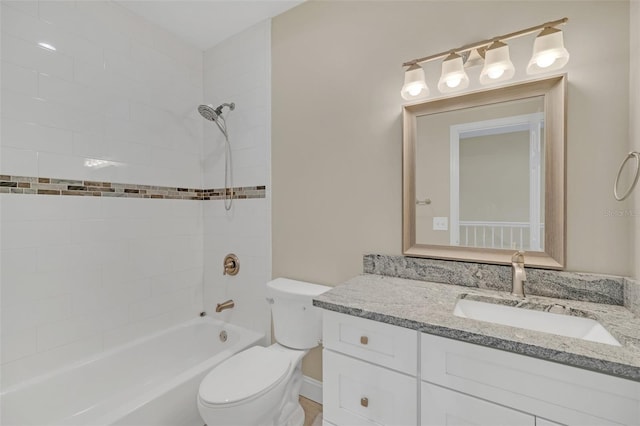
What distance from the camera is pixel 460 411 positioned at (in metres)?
0.85

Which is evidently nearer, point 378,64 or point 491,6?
point 491,6

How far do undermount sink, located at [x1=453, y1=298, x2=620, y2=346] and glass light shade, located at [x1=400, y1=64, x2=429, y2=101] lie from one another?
98 cm

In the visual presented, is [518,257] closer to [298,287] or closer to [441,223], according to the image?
[441,223]

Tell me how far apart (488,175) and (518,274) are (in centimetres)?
46

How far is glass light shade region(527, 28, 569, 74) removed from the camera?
A: 1.05 m

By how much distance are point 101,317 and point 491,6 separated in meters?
2.71

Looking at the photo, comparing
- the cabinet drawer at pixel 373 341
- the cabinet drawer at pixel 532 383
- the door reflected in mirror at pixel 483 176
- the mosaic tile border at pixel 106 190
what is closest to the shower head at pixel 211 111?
the mosaic tile border at pixel 106 190

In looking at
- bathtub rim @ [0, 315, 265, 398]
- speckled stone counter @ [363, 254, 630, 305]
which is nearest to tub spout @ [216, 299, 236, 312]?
bathtub rim @ [0, 315, 265, 398]

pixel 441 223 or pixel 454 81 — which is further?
pixel 441 223

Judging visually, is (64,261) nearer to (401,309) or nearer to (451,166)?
(401,309)

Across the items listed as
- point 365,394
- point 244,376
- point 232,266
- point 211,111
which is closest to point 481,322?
point 365,394

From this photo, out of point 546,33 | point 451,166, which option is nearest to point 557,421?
point 451,166

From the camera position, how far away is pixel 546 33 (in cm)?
107

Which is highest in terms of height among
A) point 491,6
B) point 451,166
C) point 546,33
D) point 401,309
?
point 491,6
